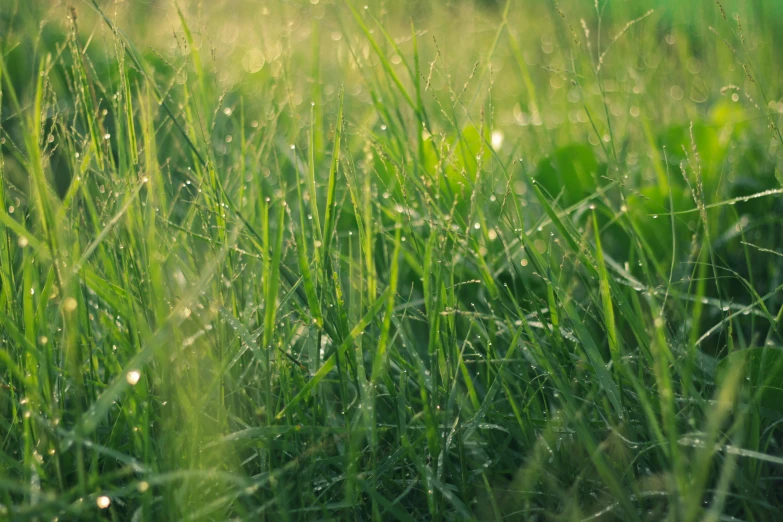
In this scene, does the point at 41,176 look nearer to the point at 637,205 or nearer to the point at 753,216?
the point at 637,205

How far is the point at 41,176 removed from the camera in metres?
0.67

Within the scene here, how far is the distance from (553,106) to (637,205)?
3.24 feet

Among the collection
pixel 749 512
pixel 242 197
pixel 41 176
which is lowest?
pixel 749 512

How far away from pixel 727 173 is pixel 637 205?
0.26m

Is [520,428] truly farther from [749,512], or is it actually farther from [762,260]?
[762,260]

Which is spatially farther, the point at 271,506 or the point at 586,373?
the point at 586,373

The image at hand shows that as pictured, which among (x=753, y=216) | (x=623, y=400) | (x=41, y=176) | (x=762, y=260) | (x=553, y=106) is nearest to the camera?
(x=41, y=176)

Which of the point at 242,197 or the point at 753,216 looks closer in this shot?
the point at 242,197

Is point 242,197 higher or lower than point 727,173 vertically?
higher

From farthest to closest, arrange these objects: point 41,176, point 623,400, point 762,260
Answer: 1. point 762,260
2. point 623,400
3. point 41,176

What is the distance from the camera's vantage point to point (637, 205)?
4.11 ft

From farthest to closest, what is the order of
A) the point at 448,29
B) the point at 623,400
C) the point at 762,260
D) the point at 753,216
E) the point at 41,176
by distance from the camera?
the point at 448,29 → the point at 753,216 → the point at 762,260 → the point at 623,400 → the point at 41,176

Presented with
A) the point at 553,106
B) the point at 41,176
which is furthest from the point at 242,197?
the point at 553,106

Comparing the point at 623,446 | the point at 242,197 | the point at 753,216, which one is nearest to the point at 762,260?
the point at 753,216
